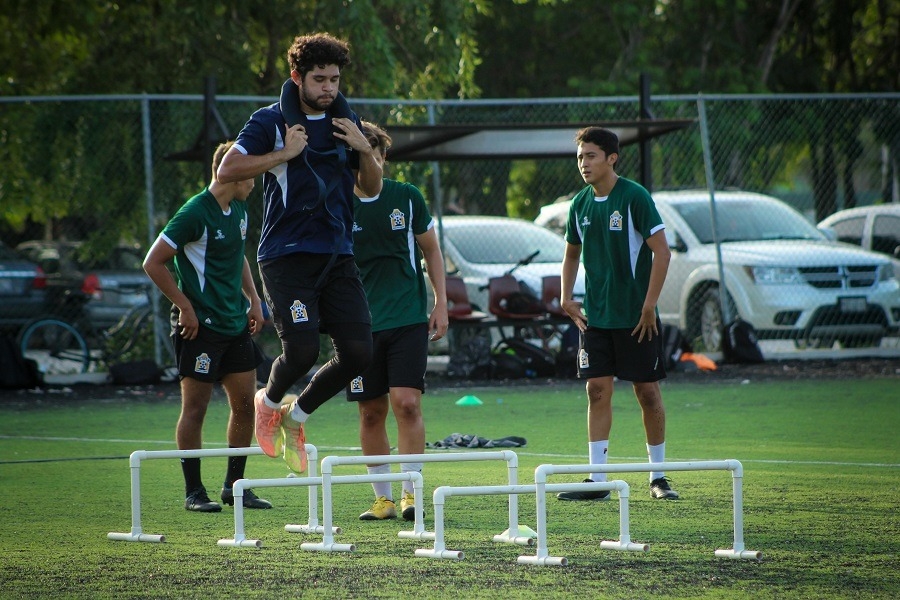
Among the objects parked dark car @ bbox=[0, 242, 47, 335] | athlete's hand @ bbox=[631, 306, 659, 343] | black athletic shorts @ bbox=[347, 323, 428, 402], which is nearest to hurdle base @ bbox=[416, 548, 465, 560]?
black athletic shorts @ bbox=[347, 323, 428, 402]

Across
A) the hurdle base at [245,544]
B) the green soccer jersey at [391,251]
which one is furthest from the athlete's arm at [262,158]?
the hurdle base at [245,544]

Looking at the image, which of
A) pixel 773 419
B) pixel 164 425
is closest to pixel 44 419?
pixel 164 425

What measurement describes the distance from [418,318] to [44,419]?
259 inches

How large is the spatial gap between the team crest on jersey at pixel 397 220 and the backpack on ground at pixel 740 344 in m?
9.87

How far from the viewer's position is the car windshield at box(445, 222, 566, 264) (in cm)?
1705

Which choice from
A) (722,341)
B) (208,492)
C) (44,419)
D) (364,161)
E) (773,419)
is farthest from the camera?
(722,341)

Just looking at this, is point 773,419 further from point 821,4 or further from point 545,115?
point 821,4

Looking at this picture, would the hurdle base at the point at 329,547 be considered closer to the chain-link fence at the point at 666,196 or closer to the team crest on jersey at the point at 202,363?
the team crest on jersey at the point at 202,363

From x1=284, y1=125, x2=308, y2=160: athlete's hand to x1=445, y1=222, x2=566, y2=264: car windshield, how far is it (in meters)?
10.8

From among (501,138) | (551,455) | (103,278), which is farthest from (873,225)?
(551,455)

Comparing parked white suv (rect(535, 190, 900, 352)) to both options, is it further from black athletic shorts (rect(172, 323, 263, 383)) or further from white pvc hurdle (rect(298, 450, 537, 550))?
white pvc hurdle (rect(298, 450, 537, 550))

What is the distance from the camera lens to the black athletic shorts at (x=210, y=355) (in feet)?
24.3

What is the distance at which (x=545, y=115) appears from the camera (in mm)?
20172

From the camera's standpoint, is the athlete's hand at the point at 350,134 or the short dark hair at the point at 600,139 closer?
the athlete's hand at the point at 350,134
